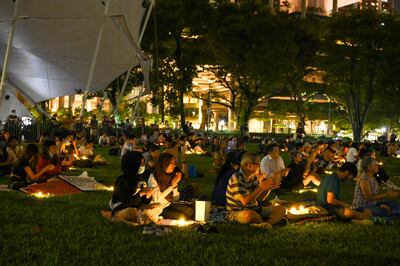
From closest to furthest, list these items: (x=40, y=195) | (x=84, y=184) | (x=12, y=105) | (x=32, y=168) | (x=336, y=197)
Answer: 1. (x=336, y=197)
2. (x=40, y=195)
3. (x=32, y=168)
4. (x=84, y=184)
5. (x=12, y=105)

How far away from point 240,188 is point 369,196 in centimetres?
245

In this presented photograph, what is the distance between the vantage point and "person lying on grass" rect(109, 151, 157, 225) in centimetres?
794

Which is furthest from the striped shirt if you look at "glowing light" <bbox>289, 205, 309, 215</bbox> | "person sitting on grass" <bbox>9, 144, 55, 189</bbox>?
"person sitting on grass" <bbox>9, 144, 55, 189</bbox>

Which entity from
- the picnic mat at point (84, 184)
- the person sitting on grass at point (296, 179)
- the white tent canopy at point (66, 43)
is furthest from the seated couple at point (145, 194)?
the white tent canopy at point (66, 43)

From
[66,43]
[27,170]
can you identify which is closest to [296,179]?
[27,170]

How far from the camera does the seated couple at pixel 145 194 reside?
7.97 meters

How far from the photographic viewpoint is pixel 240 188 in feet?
26.8

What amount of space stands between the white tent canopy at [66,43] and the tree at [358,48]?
13.2m

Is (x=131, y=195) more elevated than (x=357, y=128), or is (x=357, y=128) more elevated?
(x=357, y=128)

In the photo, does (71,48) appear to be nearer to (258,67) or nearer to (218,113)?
(258,67)

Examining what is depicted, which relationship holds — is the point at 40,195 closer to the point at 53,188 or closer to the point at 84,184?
the point at 53,188

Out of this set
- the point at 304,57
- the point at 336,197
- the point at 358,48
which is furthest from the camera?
the point at 304,57

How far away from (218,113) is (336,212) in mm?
81067

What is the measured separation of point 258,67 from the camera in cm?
3766
